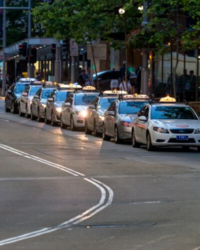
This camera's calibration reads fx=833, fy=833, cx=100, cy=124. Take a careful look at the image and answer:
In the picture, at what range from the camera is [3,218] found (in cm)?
1141

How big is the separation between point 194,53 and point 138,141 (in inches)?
651

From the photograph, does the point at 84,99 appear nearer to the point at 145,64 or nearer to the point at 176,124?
the point at 145,64

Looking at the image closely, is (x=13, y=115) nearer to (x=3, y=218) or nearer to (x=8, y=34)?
(x=3, y=218)

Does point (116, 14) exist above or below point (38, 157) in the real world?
above

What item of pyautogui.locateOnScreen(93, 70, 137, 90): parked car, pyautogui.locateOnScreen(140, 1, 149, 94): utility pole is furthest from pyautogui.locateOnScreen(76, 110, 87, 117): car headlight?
pyautogui.locateOnScreen(93, 70, 137, 90): parked car

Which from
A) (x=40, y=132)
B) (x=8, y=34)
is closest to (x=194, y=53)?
(x=40, y=132)

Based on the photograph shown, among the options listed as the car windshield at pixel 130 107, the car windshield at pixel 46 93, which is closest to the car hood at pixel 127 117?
the car windshield at pixel 130 107

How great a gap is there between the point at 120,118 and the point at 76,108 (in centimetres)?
571

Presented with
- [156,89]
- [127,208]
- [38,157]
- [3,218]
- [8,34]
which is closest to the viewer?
[3,218]

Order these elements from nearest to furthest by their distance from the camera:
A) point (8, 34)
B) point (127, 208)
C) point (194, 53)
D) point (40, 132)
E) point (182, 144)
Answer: point (127, 208), point (182, 144), point (40, 132), point (194, 53), point (8, 34)

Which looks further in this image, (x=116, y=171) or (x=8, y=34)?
(x=8, y=34)

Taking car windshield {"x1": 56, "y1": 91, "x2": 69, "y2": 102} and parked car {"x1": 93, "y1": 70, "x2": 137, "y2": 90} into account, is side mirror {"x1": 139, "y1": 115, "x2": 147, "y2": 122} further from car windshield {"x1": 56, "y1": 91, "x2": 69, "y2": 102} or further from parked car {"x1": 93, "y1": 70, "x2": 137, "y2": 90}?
parked car {"x1": 93, "y1": 70, "x2": 137, "y2": 90}

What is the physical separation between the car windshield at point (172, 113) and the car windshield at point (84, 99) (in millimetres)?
8350

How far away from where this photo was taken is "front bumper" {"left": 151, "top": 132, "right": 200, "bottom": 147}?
23.6 meters
